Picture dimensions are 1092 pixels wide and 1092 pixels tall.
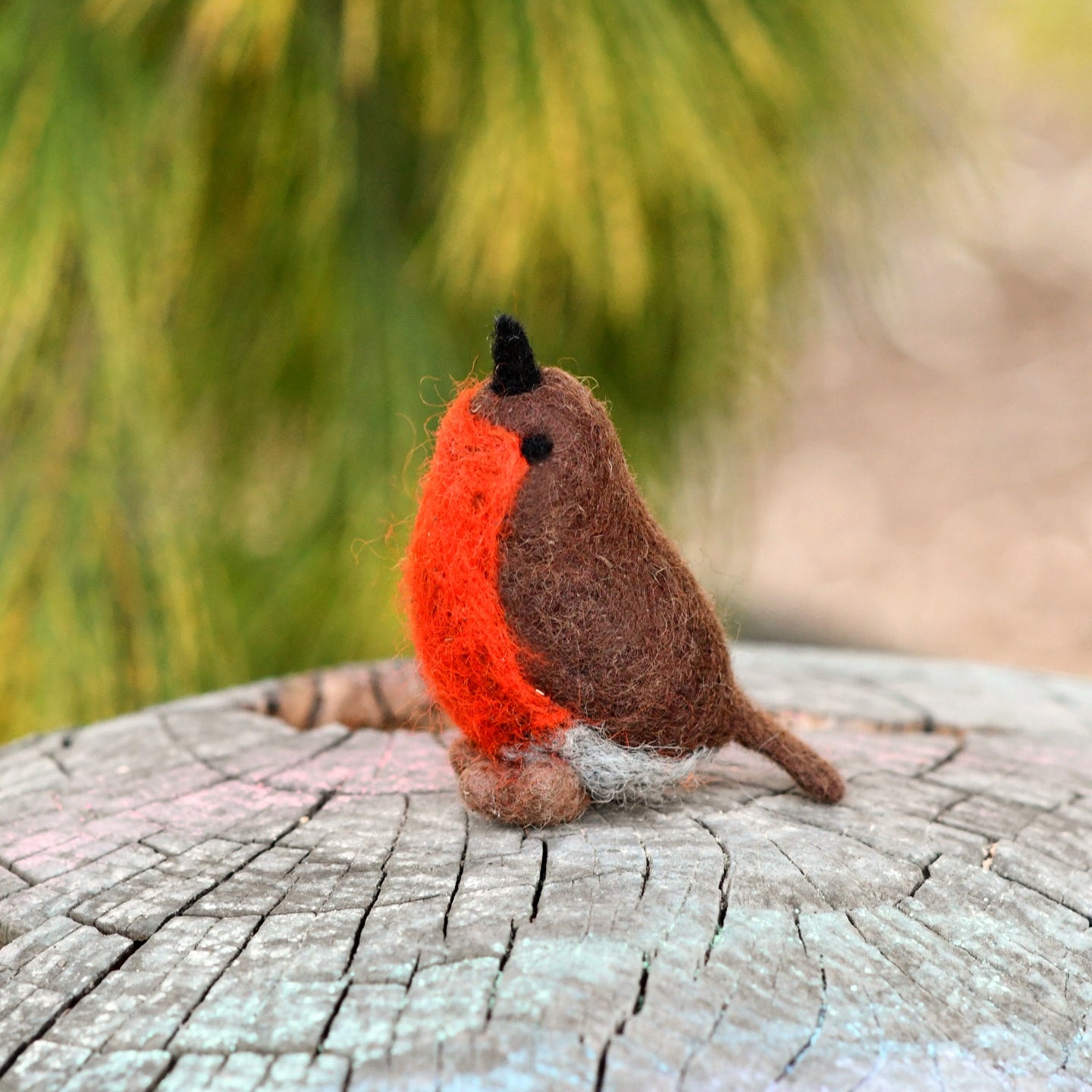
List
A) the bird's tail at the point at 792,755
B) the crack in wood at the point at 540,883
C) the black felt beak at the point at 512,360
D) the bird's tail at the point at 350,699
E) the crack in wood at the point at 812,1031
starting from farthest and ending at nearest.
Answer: the bird's tail at the point at 350,699, the bird's tail at the point at 792,755, the black felt beak at the point at 512,360, the crack in wood at the point at 540,883, the crack in wood at the point at 812,1031

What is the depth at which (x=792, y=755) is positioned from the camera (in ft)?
3.22

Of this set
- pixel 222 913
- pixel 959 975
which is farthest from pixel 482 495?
pixel 959 975

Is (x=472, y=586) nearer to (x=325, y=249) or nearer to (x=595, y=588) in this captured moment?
(x=595, y=588)

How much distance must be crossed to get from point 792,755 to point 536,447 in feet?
1.24

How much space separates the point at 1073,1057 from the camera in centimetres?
68

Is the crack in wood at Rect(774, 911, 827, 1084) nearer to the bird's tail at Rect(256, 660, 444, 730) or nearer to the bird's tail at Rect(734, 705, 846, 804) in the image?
the bird's tail at Rect(734, 705, 846, 804)

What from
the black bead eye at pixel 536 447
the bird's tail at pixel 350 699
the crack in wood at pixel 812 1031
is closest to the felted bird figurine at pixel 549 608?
the black bead eye at pixel 536 447

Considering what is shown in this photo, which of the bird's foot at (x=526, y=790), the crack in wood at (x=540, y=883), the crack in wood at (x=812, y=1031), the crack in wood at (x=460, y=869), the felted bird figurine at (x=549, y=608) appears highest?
the felted bird figurine at (x=549, y=608)

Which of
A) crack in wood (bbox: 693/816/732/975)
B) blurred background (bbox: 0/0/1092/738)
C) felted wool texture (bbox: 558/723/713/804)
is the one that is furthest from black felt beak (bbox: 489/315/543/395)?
blurred background (bbox: 0/0/1092/738)

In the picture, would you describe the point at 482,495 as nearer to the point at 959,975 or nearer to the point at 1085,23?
the point at 959,975

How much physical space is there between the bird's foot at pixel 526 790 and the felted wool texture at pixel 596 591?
5 cm

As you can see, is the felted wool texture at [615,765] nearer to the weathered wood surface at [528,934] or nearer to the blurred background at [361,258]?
the weathered wood surface at [528,934]

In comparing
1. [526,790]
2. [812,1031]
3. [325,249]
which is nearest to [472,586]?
[526,790]

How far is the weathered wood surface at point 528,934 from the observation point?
0.62m
